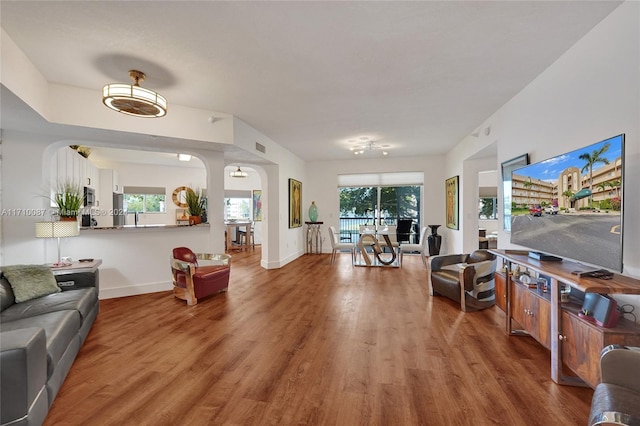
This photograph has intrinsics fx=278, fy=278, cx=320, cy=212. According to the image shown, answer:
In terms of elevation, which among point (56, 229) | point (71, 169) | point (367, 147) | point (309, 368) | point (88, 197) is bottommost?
point (309, 368)

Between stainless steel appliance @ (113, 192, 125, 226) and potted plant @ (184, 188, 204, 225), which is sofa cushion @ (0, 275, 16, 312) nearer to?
potted plant @ (184, 188, 204, 225)

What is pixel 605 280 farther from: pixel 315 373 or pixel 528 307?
pixel 315 373

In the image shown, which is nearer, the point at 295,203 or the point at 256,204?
the point at 295,203

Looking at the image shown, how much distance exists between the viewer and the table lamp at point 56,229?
336cm

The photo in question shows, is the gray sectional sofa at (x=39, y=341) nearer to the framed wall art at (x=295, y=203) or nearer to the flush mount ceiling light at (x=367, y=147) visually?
the framed wall art at (x=295, y=203)

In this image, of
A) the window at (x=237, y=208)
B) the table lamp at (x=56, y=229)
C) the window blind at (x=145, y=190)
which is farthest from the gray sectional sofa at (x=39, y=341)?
the window at (x=237, y=208)

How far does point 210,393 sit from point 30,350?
3.54 ft

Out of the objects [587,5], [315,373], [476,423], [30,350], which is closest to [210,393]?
[315,373]

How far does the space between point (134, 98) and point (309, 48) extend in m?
1.78

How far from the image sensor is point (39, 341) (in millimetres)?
1589

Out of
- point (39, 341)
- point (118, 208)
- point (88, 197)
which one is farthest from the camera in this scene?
point (118, 208)

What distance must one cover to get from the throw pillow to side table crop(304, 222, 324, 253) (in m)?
6.05

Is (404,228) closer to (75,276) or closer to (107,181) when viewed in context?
(75,276)

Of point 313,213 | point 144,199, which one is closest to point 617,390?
point 313,213
